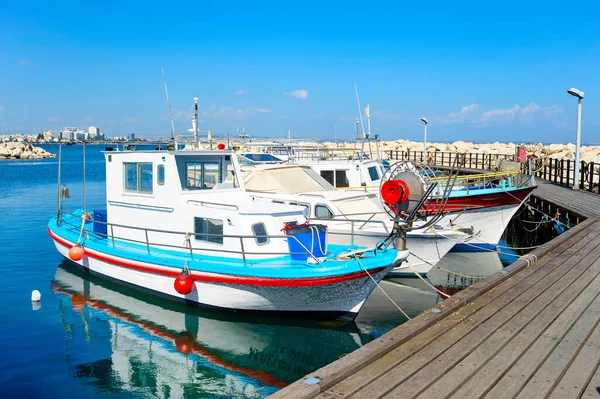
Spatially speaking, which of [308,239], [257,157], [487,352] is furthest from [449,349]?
[257,157]

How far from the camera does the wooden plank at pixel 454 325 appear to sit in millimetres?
5376

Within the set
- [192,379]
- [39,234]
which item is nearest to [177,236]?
[192,379]

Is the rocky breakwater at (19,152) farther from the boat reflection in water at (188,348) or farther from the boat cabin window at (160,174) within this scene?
the boat reflection in water at (188,348)

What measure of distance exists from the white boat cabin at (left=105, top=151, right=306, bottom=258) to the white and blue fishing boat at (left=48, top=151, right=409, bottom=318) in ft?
0.07

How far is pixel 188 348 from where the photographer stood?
1020 centimetres

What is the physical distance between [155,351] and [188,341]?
2.19 ft

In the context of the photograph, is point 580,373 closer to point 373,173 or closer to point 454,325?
point 454,325

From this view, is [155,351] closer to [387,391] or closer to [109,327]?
[109,327]

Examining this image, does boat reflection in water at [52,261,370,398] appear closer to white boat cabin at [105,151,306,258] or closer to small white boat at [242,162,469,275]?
white boat cabin at [105,151,306,258]

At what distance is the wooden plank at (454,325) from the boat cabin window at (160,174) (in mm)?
7415

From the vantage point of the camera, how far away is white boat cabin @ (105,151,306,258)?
11.2 metres

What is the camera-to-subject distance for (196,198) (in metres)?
12.3

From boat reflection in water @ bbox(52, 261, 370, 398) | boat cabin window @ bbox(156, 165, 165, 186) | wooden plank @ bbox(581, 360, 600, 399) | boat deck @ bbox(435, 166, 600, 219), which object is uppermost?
boat cabin window @ bbox(156, 165, 165, 186)

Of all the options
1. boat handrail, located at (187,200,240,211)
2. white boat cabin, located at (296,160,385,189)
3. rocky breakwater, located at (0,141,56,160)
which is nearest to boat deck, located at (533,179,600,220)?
white boat cabin, located at (296,160,385,189)
